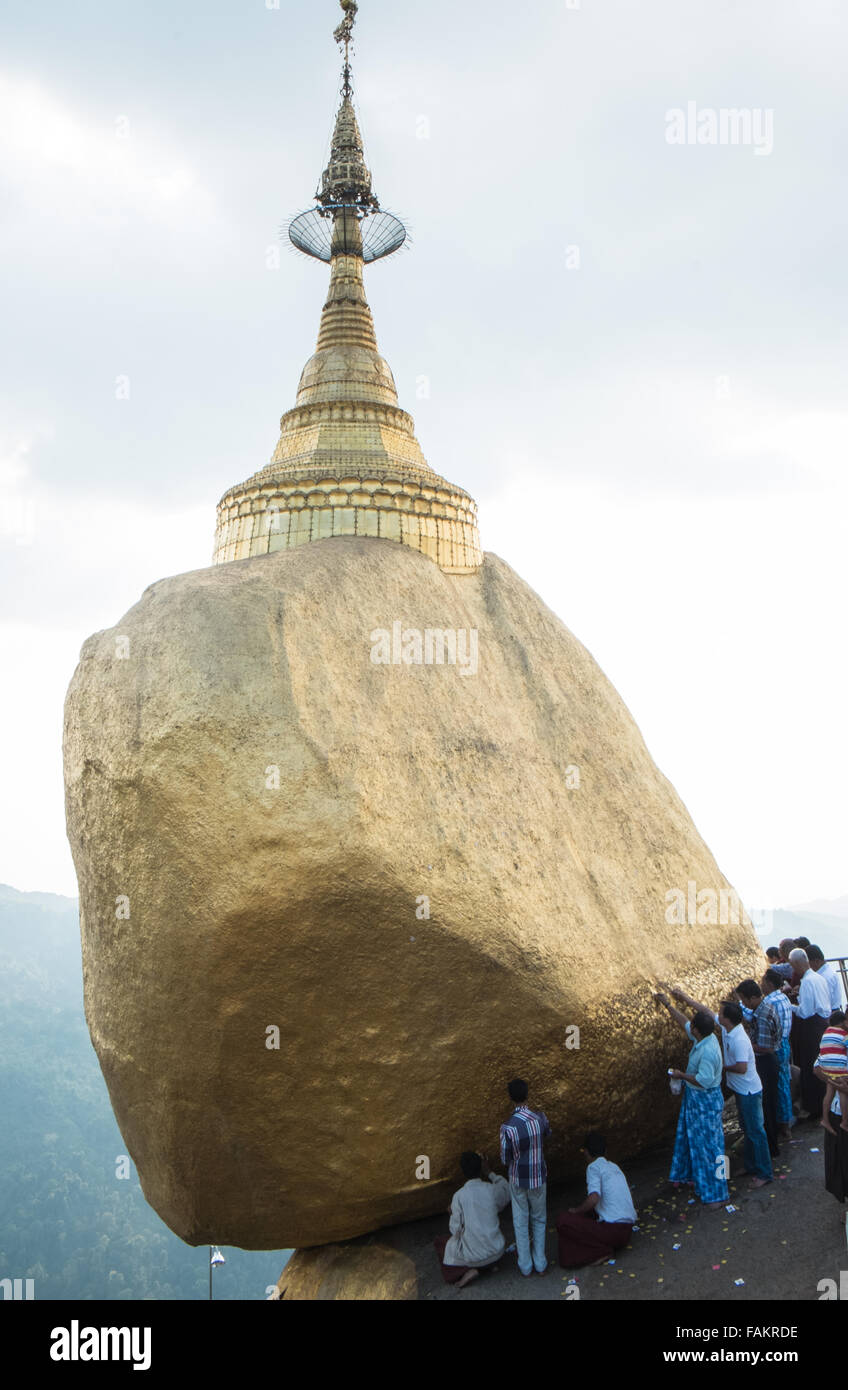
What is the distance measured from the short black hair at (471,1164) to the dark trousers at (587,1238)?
0.66 m

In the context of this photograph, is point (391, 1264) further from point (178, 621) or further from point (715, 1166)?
point (178, 621)

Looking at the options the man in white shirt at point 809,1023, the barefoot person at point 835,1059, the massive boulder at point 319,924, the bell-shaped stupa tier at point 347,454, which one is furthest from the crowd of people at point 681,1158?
the bell-shaped stupa tier at point 347,454

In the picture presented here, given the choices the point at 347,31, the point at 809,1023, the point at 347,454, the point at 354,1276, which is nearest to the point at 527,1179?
the point at 354,1276

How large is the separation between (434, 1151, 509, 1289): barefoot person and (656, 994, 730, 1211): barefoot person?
1430mm

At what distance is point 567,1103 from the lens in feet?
24.0

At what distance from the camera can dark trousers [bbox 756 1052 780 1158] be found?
7.51m

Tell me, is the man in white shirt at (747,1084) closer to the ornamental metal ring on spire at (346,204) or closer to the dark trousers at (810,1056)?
the dark trousers at (810,1056)

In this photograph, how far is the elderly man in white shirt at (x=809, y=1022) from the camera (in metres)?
7.99

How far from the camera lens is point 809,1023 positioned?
8.08 m

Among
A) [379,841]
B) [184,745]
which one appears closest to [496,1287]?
[379,841]
